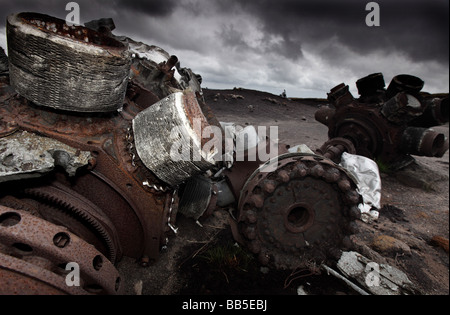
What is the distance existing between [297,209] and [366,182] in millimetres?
2036

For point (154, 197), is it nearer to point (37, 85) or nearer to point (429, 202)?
point (37, 85)

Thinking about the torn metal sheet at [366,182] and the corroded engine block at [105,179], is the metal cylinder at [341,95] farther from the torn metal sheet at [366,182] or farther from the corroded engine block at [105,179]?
the corroded engine block at [105,179]

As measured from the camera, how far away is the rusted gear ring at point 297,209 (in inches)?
79.4

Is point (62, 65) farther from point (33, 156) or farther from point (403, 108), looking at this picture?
point (403, 108)

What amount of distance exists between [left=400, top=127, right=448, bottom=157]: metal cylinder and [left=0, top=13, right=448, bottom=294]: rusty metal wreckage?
9.87 ft

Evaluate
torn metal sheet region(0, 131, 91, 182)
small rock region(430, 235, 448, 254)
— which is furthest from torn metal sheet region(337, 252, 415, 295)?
torn metal sheet region(0, 131, 91, 182)

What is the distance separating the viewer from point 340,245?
2.21 m

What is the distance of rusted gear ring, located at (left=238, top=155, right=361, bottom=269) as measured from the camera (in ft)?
6.62

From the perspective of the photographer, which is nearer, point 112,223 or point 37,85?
point 37,85

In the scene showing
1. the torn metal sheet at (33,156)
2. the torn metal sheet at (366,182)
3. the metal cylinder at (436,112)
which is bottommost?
the torn metal sheet at (366,182)

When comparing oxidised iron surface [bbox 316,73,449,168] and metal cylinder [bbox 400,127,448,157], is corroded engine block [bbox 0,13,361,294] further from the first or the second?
metal cylinder [bbox 400,127,448,157]

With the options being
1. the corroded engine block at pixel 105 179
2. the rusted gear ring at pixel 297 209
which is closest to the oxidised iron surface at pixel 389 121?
the rusted gear ring at pixel 297 209
